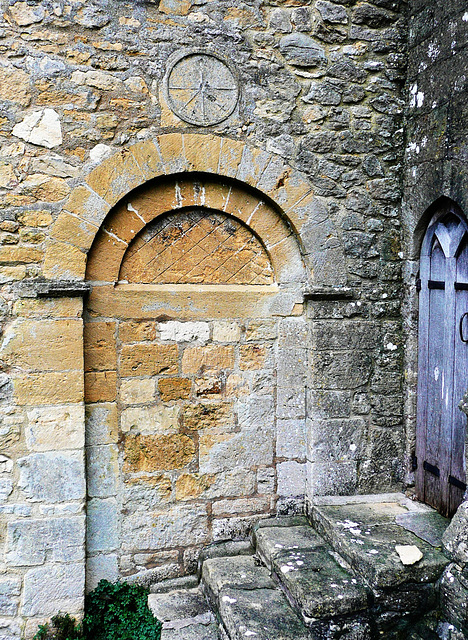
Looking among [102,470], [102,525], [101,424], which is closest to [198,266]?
[101,424]

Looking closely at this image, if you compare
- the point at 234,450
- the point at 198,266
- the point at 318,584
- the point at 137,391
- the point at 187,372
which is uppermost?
the point at 198,266

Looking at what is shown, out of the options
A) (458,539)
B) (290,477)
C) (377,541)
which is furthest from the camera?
(290,477)

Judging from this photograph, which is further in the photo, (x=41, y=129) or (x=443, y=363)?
(x=443, y=363)

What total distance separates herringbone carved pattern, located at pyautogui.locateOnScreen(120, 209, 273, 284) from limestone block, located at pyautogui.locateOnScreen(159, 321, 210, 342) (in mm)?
307

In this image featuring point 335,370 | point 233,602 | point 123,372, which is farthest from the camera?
point 335,370

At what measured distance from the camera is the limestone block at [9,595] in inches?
127

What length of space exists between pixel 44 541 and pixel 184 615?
40.7 inches

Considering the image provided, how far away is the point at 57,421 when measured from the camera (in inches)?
130

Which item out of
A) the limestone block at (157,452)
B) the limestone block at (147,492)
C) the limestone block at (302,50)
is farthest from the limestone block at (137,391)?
the limestone block at (302,50)

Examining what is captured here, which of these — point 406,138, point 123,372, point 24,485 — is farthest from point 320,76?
point 24,485

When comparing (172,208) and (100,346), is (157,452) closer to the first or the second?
(100,346)

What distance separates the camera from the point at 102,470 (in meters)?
3.53

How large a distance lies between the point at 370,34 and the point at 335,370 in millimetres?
2461

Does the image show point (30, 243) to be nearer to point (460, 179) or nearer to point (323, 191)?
point (323, 191)
